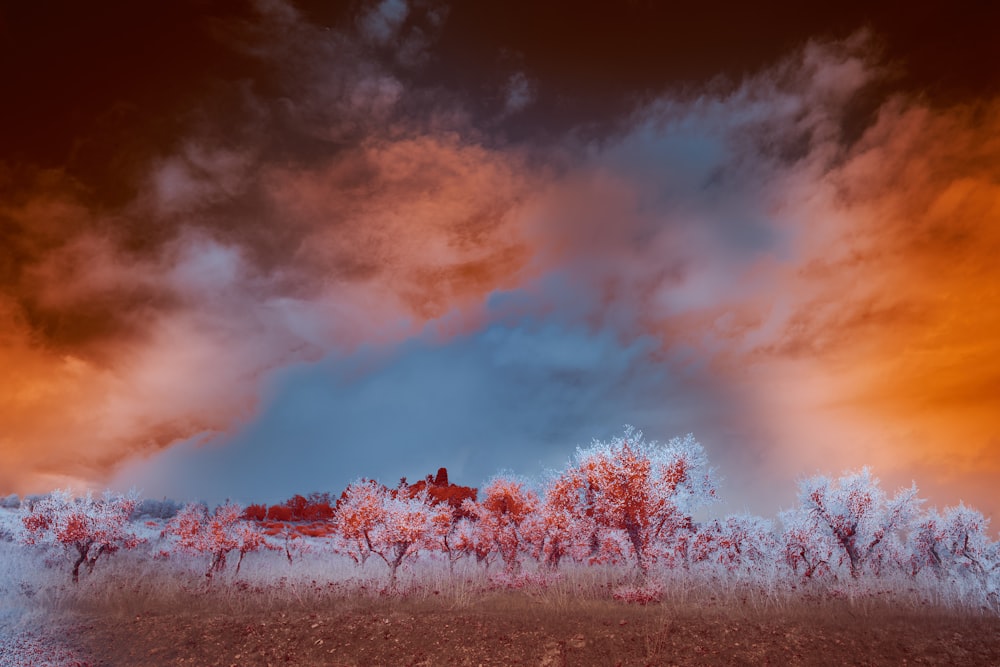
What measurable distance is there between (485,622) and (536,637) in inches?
77.6

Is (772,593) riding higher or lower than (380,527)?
lower

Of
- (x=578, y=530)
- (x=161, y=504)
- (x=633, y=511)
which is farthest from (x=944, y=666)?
(x=161, y=504)

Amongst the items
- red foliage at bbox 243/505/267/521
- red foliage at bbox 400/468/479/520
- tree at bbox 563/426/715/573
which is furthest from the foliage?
red foliage at bbox 243/505/267/521

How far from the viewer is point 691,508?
76.7 ft

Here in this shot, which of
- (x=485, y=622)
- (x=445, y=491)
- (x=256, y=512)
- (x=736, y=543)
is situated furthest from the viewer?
(x=256, y=512)

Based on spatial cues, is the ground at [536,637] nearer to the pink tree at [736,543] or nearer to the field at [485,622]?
the field at [485,622]

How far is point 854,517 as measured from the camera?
23.6m

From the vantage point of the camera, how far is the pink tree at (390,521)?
21.5m

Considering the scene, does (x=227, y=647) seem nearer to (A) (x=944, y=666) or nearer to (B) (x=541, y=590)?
(B) (x=541, y=590)

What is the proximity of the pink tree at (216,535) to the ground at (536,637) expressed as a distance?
22.2 feet

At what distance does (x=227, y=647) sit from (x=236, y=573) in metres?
10.0

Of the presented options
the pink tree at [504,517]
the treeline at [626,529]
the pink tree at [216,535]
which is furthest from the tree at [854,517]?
the pink tree at [216,535]

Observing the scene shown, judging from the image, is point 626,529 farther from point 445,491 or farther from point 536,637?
point 445,491

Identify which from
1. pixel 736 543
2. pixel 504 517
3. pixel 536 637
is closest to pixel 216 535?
pixel 504 517
